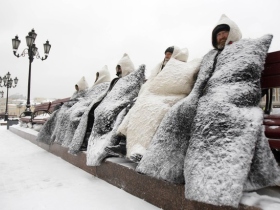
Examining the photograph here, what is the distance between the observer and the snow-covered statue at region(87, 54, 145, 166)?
7.66ft

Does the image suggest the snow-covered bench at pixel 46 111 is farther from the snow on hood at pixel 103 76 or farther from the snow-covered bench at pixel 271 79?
the snow-covered bench at pixel 271 79

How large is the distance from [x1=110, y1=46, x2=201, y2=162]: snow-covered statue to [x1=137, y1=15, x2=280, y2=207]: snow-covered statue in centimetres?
21

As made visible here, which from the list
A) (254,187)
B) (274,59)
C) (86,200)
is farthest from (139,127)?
(274,59)

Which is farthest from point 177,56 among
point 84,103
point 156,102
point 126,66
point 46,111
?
point 46,111

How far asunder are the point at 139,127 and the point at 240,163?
2.96 ft

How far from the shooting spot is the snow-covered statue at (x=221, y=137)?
1.22 m

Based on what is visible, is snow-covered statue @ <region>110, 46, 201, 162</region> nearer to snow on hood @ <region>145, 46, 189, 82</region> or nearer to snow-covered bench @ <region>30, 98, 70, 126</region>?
snow on hood @ <region>145, 46, 189, 82</region>

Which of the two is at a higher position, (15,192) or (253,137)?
(253,137)

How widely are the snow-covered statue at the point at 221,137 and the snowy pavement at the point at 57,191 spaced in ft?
1.37

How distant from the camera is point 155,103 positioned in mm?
1992

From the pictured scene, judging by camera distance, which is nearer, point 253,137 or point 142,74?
point 253,137

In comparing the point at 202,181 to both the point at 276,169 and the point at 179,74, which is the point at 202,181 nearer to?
the point at 276,169

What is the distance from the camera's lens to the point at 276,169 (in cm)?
131

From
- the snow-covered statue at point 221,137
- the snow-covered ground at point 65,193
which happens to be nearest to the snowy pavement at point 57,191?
the snow-covered ground at point 65,193
